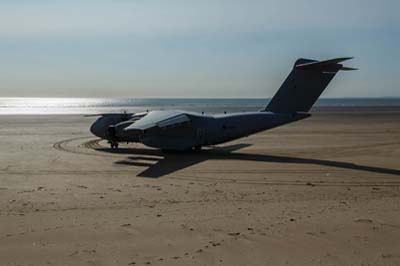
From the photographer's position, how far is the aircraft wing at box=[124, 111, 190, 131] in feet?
74.5

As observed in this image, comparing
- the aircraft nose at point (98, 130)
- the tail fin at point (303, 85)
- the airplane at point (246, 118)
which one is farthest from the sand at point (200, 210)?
the aircraft nose at point (98, 130)

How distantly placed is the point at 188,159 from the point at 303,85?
6.92m

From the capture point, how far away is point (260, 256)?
8.80 m

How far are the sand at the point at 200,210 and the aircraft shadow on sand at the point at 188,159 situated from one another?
0.08 meters

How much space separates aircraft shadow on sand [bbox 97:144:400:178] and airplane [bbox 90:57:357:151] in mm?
787

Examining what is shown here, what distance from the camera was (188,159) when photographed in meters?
23.2

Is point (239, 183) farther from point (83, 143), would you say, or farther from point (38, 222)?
point (83, 143)

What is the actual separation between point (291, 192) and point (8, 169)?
1125 centimetres

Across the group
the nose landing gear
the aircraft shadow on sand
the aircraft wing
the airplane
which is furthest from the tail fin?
the nose landing gear

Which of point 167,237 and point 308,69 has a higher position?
point 308,69

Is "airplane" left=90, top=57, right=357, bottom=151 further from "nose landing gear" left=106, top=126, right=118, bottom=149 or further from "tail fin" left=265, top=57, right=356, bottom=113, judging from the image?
"nose landing gear" left=106, top=126, right=118, bottom=149

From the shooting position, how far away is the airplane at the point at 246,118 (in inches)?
957

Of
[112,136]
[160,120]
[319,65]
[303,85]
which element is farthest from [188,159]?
[319,65]

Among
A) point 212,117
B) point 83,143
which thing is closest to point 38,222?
point 212,117
